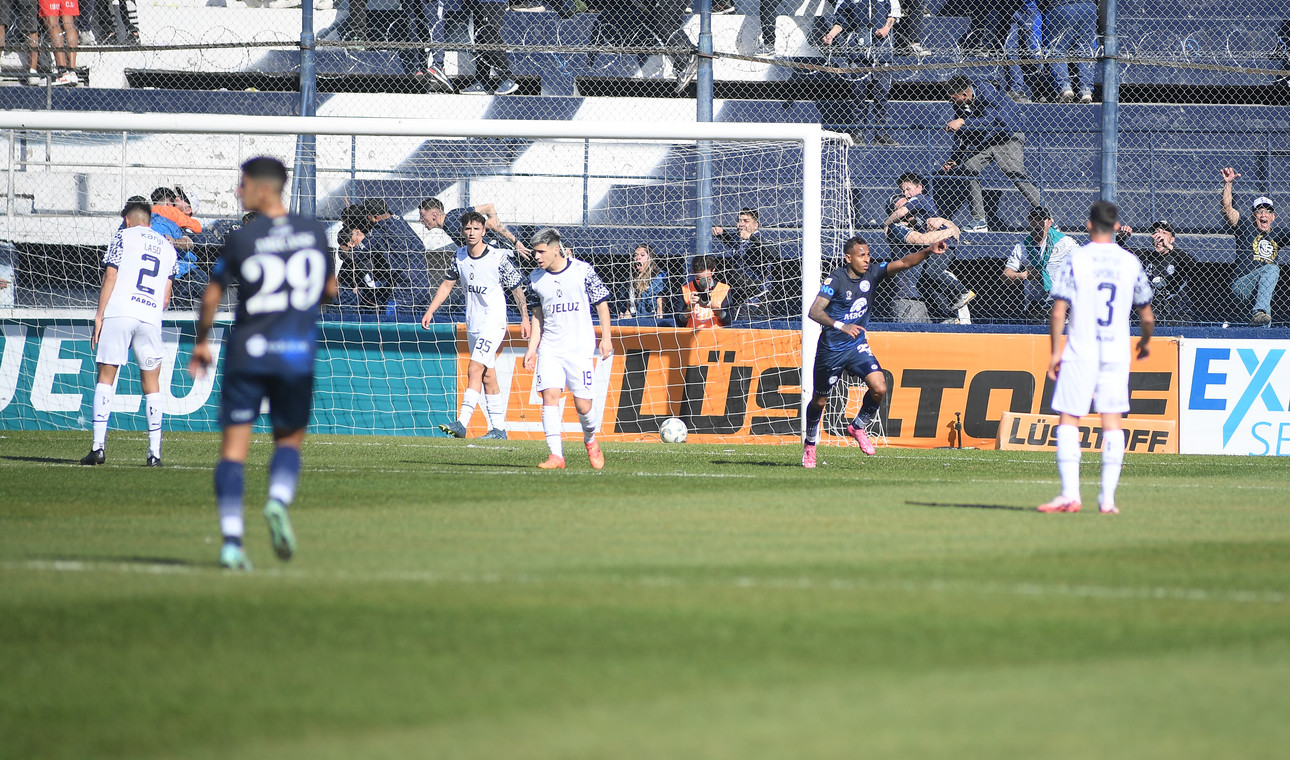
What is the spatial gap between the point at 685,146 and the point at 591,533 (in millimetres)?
13054

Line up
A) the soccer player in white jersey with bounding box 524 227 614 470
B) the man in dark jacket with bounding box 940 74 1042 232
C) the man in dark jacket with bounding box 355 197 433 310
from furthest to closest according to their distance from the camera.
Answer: the man in dark jacket with bounding box 940 74 1042 232 < the man in dark jacket with bounding box 355 197 433 310 < the soccer player in white jersey with bounding box 524 227 614 470

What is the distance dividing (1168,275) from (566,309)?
907 centimetres

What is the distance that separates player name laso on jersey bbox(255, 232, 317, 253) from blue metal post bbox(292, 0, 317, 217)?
11.8 meters

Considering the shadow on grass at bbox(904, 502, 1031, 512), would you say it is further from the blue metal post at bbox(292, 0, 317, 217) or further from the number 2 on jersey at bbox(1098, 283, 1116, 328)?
the blue metal post at bbox(292, 0, 317, 217)

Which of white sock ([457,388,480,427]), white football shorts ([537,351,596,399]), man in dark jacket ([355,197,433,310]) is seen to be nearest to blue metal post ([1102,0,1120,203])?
white football shorts ([537,351,596,399])

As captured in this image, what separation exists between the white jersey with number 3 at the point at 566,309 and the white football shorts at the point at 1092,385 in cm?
509

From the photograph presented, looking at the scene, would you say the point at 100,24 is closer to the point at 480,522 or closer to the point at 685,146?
the point at 685,146

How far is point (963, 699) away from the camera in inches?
182

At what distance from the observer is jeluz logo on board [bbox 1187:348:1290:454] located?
56.6 ft

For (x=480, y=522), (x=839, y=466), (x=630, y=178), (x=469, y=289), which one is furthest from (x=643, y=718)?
(x=630, y=178)

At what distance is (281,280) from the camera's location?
278 inches

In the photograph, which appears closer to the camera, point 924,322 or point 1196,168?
point 924,322

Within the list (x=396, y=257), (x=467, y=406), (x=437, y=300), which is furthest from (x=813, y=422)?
(x=396, y=257)

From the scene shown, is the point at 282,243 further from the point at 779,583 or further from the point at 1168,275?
the point at 1168,275
